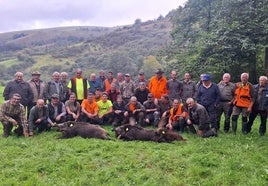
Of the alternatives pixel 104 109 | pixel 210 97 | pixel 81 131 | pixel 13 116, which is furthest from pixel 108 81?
pixel 210 97

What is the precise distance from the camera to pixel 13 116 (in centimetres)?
1178

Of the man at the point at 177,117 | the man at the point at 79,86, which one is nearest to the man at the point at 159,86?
the man at the point at 177,117

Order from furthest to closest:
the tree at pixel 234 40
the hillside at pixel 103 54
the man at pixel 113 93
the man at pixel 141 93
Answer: the hillside at pixel 103 54
the tree at pixel 234 40
the man at pixel 113 93
the man at pixel 141 93

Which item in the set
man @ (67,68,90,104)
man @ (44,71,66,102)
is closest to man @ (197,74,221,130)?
man @ (67,68,90,104)

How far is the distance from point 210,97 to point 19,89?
6.32 metres

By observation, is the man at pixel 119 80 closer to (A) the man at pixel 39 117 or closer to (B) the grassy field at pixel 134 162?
(A) the man at pixel 39 117

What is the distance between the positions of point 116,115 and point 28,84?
3.38m

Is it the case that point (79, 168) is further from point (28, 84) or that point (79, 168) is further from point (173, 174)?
point (28, 84)

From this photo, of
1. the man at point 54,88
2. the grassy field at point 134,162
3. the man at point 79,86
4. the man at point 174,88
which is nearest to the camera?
the grassy field at point 134,162

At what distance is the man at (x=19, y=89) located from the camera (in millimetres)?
12234

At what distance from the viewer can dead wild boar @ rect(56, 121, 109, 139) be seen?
11359mm

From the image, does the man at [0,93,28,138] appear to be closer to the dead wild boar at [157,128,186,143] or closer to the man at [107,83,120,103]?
the man at [107,83,120,103]

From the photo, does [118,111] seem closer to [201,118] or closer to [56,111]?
[56,111]

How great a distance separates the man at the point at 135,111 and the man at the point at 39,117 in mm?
2888
